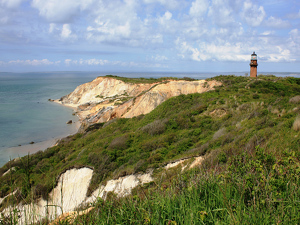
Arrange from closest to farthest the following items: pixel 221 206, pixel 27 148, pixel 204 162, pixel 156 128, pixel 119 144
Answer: pixel 221 206 → pixel 204 162 → pixel 119 144 → pixel 156 128 → pixel 27 148

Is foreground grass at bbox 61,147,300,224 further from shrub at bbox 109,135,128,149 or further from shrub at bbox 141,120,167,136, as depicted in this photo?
shrub at bbox 141,120,167,136

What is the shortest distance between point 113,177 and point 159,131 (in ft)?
18.6

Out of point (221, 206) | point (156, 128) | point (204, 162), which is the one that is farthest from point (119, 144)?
point (221, 206)

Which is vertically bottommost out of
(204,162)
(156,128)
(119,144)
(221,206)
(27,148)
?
(27,148)

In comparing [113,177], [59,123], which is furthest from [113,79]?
[113,177]

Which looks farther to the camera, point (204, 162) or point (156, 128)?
point (156, 128)

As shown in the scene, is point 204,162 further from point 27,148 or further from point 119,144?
point 27,148

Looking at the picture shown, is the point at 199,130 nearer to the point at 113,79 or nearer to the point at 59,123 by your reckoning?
the point at 59,123

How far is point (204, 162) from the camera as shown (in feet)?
19.6

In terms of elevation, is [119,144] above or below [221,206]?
below

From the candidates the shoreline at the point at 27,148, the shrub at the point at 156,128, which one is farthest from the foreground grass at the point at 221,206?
the shoreline at the point at 27,148

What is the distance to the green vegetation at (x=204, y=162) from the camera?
272 centimetres

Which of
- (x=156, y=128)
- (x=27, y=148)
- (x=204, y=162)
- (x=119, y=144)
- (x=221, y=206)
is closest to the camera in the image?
(x=221, y=206)

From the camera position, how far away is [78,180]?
1215cm
